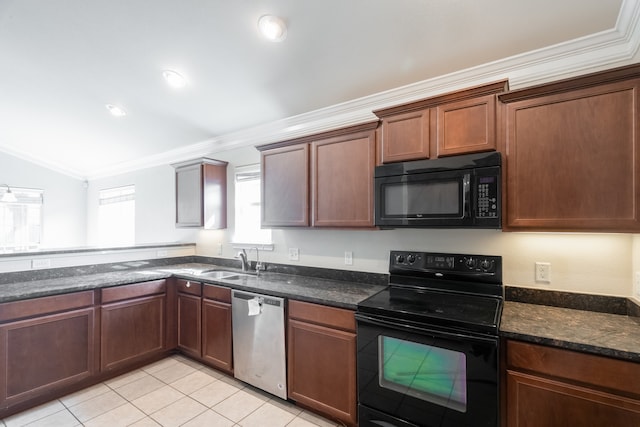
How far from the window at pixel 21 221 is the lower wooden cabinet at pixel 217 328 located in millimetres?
4668

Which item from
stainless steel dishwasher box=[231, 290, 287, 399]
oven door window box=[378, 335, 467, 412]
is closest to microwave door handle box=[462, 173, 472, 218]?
oven door window box=[378, 335, 467, 412]

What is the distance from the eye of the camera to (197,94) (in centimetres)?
294

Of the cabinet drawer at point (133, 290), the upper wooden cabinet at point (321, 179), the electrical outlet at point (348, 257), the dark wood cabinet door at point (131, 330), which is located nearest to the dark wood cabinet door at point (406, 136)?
the upper wooden cabinet at point (321, 179)

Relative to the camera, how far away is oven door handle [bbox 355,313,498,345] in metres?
1.47

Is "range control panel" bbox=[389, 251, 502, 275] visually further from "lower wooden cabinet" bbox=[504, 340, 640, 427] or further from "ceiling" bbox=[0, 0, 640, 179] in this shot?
"ceiling" bbox=[0, 0, 640, 179]

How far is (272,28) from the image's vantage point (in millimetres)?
2039

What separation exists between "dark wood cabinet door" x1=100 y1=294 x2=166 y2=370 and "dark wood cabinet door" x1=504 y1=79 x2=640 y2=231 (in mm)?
3153

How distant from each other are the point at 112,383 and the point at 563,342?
3350mm

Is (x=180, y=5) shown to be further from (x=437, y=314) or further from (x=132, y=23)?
(x=437, y=314)

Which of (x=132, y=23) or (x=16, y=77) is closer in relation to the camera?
(x=132, y=23)

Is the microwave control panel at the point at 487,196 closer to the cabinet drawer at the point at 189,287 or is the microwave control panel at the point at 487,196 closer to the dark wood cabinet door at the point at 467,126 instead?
the dark wood cabinet door at the point at 467,126

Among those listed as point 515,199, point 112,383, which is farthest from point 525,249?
point 112,383

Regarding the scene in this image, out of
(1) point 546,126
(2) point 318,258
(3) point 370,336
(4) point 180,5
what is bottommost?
(3) point 370,336

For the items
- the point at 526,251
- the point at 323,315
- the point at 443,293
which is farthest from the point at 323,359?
the point at 526,251
